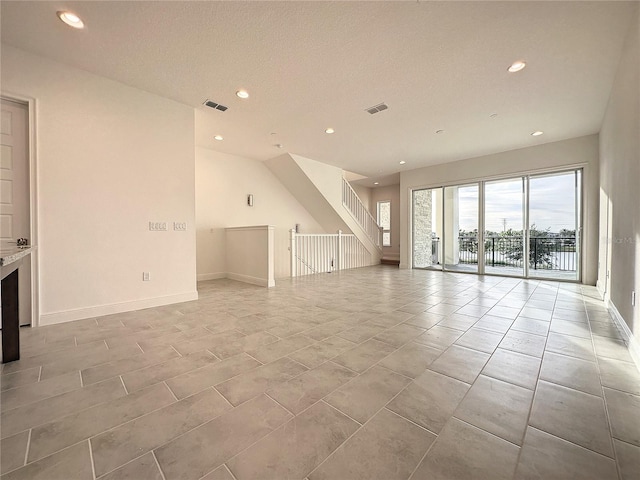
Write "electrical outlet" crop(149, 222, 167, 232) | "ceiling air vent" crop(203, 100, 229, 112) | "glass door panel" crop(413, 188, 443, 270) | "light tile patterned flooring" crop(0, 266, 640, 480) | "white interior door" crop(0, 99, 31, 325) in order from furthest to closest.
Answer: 1. "glass door panel" crop(413, 188, 443, 270)
2. "ceiling air vent" crop(203, 100, 229, 112)
3. "electrical outlet" crop(149, 222, 167, 232)
4. "white interior door" crop(0, 99, 31, 325)
5. "light tile patterned flooring" crop(0, 266, 640, 480)

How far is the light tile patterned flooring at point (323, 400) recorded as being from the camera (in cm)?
120

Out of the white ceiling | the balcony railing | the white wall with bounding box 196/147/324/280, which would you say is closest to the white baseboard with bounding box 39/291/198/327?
the white wall with bounding box 196/147/324/280

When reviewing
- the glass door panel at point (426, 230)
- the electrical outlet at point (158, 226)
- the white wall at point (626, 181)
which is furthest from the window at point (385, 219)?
the electrical outlet at point (158, 226)

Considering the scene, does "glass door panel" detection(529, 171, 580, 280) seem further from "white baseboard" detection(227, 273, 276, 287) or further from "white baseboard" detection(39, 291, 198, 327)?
"white baseboard" detection(39, 291, 198, 327)

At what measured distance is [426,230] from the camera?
8312mm

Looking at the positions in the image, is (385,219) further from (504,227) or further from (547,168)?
(547,168)

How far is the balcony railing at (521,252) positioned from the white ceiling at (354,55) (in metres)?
2.43

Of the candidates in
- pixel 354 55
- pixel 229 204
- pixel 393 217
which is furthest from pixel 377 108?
pixel 393 217

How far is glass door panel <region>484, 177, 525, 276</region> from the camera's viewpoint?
20.3 feet

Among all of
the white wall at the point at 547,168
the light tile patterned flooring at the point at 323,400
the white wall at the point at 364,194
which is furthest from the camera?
the white wall at the point at 364,194

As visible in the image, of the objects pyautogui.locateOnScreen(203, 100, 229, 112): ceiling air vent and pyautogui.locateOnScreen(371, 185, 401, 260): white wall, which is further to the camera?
pyautogui.locateOnScreen(371, 185, 401, 260): white wall

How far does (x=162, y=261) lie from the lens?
3.86 m

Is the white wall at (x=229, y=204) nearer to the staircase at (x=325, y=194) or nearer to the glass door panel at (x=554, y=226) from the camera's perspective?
the staircase at (x=325, y=194)

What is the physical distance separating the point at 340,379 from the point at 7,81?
4.49 m
